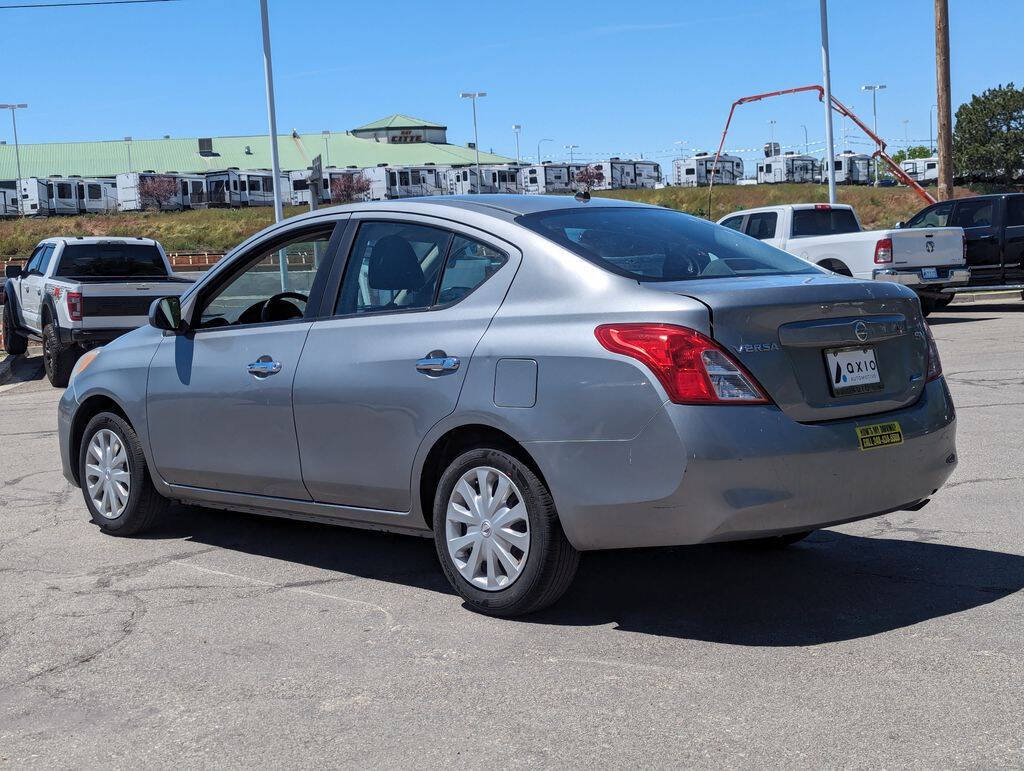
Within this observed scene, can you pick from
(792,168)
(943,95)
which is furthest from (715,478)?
(792,168)

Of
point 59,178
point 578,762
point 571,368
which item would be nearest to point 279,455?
point 571,368

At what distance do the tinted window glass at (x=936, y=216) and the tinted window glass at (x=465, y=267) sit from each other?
19.0 m

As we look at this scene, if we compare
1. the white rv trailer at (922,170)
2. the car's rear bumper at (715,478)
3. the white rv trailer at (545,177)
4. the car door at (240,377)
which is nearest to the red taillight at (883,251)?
the car door at (240,377)

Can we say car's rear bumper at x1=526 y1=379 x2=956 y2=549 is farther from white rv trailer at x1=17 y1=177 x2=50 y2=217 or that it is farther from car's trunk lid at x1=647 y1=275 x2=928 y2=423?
white rv trailer at x1=17 y1=177 x2=50 y2=217

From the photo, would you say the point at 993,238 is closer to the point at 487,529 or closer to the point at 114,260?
the point at 114,260

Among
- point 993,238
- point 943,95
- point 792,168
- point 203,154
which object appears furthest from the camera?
point 203,154

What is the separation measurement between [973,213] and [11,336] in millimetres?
16346

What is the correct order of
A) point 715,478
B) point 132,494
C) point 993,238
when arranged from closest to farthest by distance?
point 715,478
point 132,494
point 993,238

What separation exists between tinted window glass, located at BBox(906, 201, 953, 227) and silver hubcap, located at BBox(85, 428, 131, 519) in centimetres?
1867

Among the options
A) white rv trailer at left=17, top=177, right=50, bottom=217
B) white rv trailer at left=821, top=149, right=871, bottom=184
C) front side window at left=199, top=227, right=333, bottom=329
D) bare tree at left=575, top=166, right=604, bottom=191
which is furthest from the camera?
white rv trailer at left=821, top=149, right=871, bottom=184

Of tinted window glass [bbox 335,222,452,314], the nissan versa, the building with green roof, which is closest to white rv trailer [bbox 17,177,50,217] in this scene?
the building with green roof

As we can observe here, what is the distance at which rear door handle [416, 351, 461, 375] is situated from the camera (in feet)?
16.8

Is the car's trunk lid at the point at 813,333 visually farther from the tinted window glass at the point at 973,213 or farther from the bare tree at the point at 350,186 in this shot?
the bare tree at the point at 350,186

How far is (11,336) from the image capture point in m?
19.6
